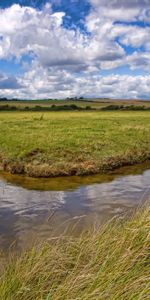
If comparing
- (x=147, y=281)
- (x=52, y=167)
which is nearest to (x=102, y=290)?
(x=147, y=281)

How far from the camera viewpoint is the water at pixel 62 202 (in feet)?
40.0

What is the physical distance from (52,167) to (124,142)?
929 cm

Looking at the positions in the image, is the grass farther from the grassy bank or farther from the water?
the grassy bank

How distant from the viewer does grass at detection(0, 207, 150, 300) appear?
5164mm

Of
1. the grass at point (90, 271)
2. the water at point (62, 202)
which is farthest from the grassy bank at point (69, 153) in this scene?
the grass at point (90, 271)

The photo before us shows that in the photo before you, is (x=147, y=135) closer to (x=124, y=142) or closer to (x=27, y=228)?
(x=124, y=142)

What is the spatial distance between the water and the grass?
2.66 meters

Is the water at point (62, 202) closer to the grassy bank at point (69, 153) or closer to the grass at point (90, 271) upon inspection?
the grassy bank at point (69, 153)

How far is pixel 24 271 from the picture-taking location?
6016mm

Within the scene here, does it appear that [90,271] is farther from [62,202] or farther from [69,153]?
[69,153]

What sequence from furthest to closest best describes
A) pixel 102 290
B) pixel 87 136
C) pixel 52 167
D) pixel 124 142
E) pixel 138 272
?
pixel 87 136 < pixel 124 142 < pixel 52 167 < pixel 138 272 < pixel 102 290

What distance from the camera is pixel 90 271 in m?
5.85

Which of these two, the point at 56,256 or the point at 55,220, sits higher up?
the point at 56,256

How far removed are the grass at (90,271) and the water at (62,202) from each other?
2.66 m
